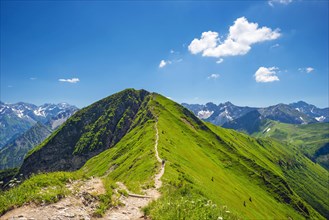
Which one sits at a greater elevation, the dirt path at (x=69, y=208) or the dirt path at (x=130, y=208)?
the dirt path at (x=69, y=208)

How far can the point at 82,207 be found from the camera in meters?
19.8

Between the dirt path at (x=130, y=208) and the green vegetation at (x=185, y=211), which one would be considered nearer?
the green vegetation at (x=185, y=211)

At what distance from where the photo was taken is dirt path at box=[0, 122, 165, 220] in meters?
17.3

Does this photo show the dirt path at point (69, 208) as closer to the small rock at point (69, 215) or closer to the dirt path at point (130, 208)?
the small rock at point (69, 215)

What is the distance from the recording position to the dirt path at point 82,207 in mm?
17297

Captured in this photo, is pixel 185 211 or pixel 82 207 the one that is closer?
pixel 185 211

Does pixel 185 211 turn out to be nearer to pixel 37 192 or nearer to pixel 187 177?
pixel 37 192

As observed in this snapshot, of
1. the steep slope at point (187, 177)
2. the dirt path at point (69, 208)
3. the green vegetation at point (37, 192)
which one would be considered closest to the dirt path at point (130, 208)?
the steep slope at point (187, 177)

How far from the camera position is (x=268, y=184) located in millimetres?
152875

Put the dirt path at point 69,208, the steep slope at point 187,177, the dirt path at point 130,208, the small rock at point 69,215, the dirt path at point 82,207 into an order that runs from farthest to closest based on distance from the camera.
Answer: the steep slope at point 187,177, the dirt path at point 130,208, the small rock at point 69,215, the dirt path at point 82,207, the dirt path at point 69,208

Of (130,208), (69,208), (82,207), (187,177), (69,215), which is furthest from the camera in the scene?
(187,177)

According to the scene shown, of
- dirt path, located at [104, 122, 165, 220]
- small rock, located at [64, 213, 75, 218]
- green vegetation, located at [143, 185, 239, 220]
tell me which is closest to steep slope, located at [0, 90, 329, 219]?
green vegetation, located at [143, 185, 239, 220]

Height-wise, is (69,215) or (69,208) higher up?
(69,208)

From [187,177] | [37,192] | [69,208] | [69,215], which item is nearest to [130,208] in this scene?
[69,208]
